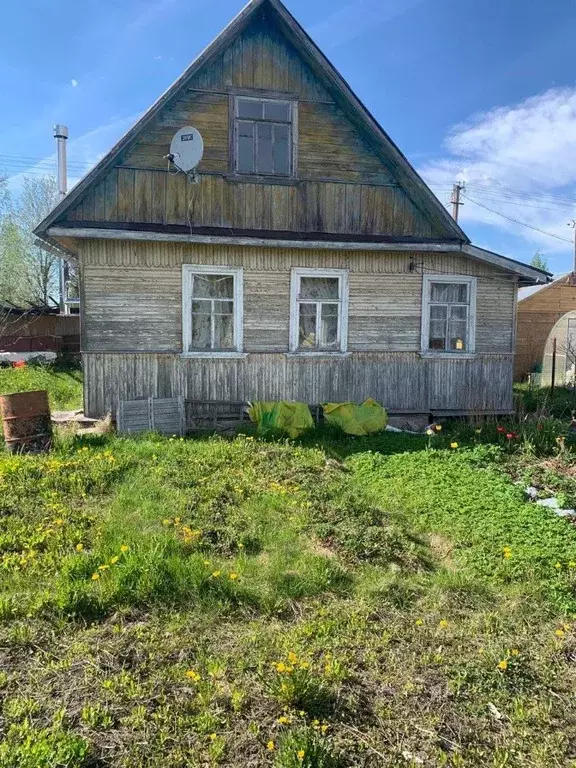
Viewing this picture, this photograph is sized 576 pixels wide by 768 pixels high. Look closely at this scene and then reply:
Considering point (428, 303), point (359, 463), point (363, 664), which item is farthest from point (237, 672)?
point (428, 303)

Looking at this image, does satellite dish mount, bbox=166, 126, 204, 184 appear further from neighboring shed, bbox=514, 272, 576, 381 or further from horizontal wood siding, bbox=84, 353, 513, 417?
neighboring shed, bbox=514, 272, 576, 381

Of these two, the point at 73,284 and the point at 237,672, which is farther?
the point at 73,284

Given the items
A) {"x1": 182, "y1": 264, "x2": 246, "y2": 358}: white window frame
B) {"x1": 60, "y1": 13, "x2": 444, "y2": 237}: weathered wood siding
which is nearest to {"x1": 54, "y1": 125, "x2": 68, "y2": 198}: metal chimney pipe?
{"x1": 60, "y1": 13, "x2": 444, "y2": 237}: weathered wood siding

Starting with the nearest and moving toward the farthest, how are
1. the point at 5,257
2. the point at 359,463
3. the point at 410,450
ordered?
the point at 359,463 → the point at 410,450 → the point at 5,257

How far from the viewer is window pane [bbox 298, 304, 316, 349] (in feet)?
34.1

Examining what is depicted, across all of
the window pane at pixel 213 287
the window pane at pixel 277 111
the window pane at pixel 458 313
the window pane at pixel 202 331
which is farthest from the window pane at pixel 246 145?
the window pane at pixel 458 313

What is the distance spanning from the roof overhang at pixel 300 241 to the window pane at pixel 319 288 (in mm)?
642

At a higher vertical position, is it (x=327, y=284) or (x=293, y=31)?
(x=293, y=31)

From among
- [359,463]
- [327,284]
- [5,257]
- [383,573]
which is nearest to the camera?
[383,573]

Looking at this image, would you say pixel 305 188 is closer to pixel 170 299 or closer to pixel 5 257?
pixel 170 299

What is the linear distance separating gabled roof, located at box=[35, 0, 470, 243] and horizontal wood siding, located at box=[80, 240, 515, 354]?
2.38ft

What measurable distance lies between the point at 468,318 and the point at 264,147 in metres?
5.15

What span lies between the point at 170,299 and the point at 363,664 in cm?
751

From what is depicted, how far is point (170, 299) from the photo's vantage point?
384 inches
